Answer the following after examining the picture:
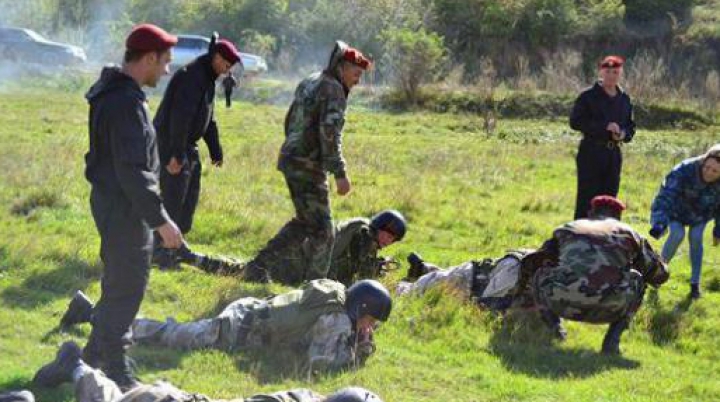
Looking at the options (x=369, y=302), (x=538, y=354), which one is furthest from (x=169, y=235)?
(x=538, y=354)

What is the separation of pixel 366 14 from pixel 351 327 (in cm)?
3807

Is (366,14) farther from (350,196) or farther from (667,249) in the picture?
(667,249)

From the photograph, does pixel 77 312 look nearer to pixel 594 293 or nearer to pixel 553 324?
pixel 553 324

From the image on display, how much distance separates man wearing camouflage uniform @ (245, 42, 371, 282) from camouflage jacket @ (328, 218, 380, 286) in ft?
1.68

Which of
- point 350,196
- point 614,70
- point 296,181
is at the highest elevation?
point 614,70

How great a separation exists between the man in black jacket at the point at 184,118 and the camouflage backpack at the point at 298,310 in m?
2.29

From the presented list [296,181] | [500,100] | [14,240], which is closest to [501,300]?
[296,181]

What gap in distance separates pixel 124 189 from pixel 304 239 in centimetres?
335

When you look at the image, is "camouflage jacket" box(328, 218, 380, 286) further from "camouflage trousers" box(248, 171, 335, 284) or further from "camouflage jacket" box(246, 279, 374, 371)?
"camouflage jacket" box(246, 279, 374, 371)

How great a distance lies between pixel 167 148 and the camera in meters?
8.44

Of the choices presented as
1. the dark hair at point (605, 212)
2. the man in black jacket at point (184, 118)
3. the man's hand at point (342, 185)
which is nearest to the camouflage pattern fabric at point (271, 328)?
the man's hand at point (342, 185)

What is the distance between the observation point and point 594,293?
23.9 ft

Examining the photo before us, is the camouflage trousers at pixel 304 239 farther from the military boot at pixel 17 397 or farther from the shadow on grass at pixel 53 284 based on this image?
the military boot at pixel 17 397

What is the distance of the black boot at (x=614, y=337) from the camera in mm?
7542
